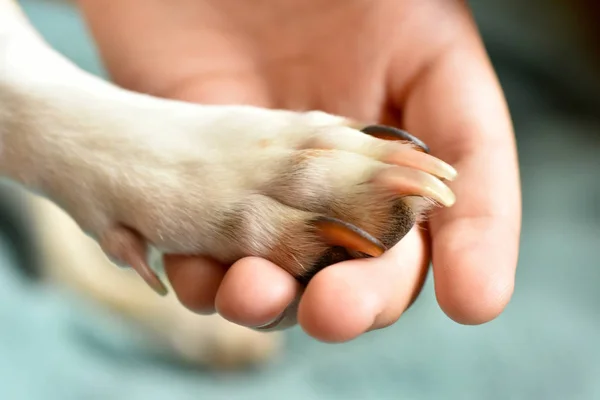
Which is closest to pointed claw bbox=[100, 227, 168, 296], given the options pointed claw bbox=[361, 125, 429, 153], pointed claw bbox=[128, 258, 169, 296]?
pointed claw bbox=[128, 258, 169, 296]

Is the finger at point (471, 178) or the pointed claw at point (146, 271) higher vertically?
the finger at point (471, 178)

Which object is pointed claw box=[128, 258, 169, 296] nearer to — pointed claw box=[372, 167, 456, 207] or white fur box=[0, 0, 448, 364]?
white fur box=[0, 0, 448, 364]

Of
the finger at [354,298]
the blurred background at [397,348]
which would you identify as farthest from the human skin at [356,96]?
the blurred background at [397,348]

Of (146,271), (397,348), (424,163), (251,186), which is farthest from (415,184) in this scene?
(397,348)

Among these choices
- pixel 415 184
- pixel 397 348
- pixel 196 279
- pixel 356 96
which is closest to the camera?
pixel 415 184

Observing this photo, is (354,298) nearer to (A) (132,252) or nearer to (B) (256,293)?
(B) (256,293)

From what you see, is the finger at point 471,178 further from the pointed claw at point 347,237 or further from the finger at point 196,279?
the finger at point 196,279
